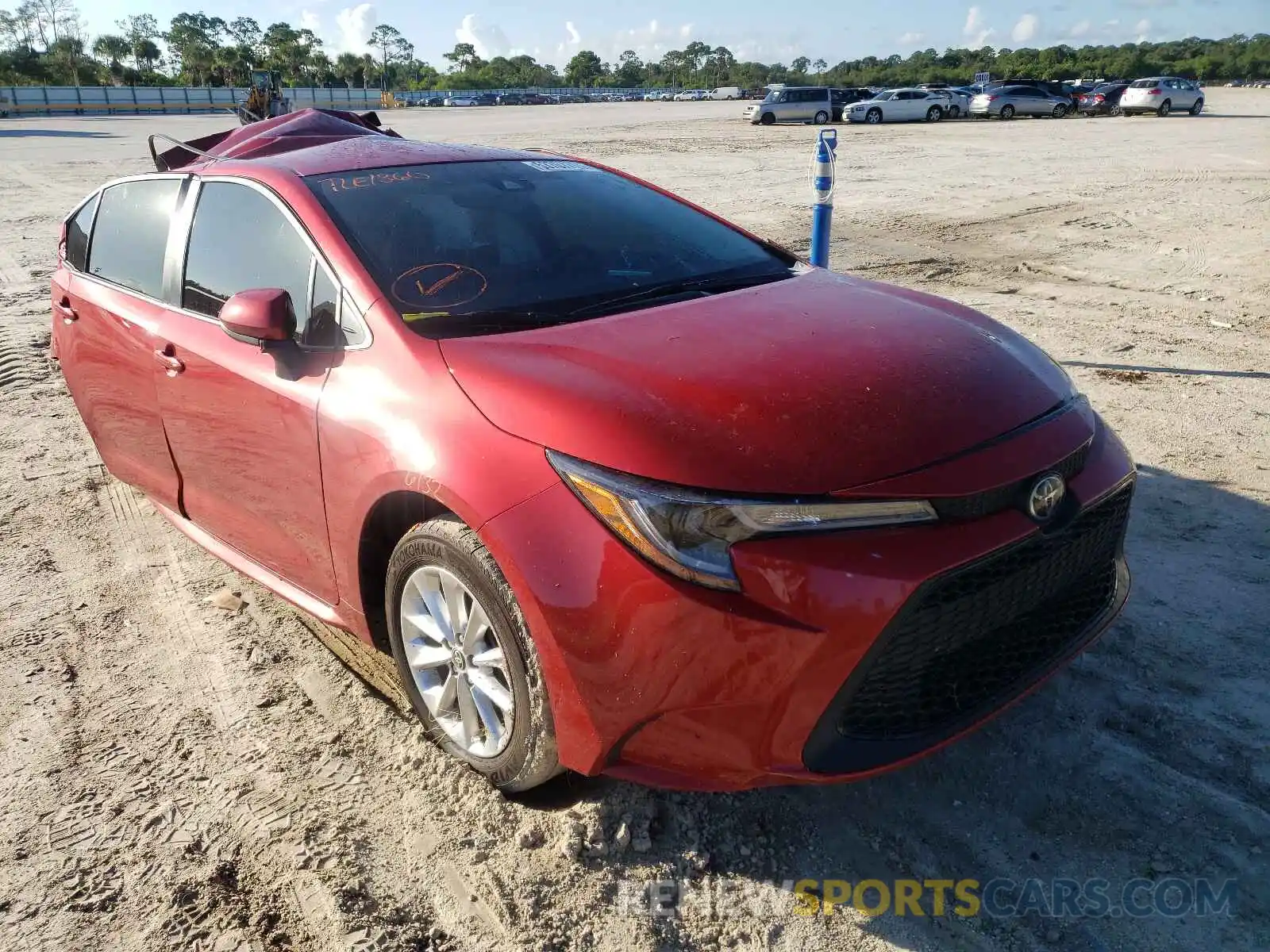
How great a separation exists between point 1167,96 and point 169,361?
4215cm

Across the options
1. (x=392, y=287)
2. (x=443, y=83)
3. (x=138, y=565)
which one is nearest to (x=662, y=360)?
(x=392, y=287)

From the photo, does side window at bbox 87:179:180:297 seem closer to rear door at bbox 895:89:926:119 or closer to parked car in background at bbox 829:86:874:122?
parked car in background at bbox 829:86:874:122

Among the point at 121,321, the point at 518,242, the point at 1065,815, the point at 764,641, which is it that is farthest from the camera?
the point at 121,321

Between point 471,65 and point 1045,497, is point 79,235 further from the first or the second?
point 471,65

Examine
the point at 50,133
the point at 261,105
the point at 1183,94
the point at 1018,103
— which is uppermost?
the point at 261,105

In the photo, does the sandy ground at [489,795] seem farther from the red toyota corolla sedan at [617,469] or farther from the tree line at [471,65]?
the tree line at [471,65]

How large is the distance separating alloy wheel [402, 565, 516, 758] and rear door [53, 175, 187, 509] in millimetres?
1559

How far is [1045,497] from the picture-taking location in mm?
2201

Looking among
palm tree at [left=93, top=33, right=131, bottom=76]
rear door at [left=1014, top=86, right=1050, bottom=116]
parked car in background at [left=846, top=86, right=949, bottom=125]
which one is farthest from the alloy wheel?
palm tree at [left=93, top=33, right=131, bottom=76]

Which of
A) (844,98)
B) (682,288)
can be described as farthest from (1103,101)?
(682,288)

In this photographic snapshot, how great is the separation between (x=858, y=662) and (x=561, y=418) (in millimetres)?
838

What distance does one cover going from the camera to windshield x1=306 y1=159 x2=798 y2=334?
9.11 ft

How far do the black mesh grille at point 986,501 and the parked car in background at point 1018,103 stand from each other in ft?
132

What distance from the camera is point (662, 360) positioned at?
2.38 metres
